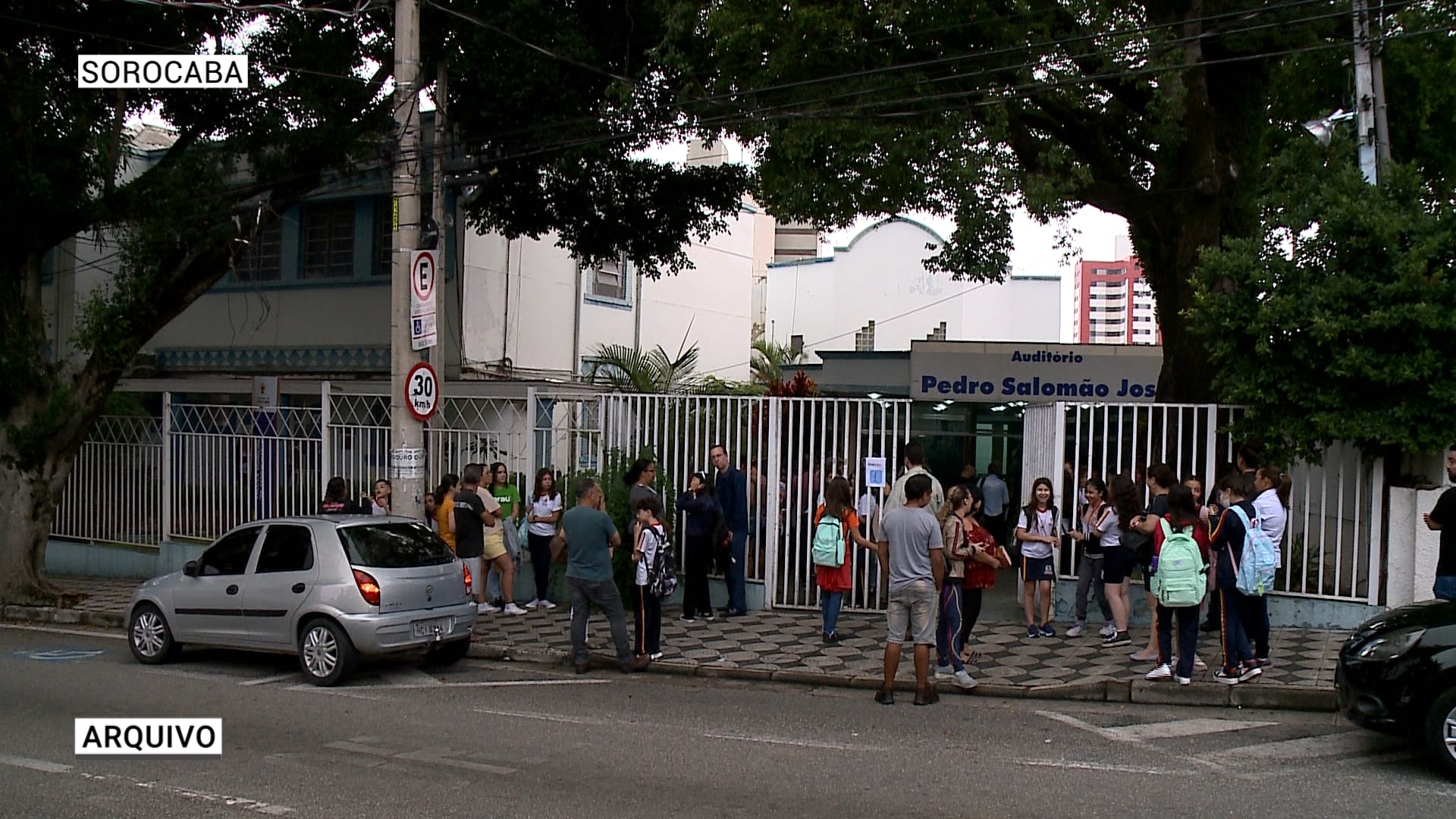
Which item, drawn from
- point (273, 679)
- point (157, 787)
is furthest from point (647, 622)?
point (157, 787)

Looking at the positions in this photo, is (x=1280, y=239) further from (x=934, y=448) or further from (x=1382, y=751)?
(x=934, y=448)

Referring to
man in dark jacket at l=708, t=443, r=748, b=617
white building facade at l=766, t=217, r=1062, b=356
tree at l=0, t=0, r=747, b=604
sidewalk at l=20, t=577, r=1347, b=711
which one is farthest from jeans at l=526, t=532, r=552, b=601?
white building facade at l=766, t=217, r=1062, b=356

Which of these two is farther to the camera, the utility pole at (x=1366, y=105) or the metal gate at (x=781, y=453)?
the metal gate at (x=781, y=453)

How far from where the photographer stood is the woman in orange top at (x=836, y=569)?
37.1 ft

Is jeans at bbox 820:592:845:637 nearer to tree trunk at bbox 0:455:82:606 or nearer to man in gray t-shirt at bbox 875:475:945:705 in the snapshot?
man in gray t-shirt at bbox 875:475:945:705

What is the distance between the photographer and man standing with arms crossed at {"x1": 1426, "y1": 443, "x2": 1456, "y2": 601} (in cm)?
938

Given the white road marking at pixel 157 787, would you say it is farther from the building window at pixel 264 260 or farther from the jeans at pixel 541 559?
the building window at pixel 264 260

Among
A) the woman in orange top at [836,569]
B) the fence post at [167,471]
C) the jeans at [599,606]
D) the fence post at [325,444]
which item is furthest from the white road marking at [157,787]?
the fence post at [167,471]

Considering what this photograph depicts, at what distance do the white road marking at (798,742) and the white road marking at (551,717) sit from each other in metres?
0.91

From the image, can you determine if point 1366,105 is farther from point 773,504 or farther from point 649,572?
point 649,572

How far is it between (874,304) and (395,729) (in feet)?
106

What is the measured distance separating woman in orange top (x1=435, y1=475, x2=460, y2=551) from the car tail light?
280 cm

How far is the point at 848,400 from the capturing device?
1305 cm

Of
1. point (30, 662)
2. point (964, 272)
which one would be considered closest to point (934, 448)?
point (964, 272)
